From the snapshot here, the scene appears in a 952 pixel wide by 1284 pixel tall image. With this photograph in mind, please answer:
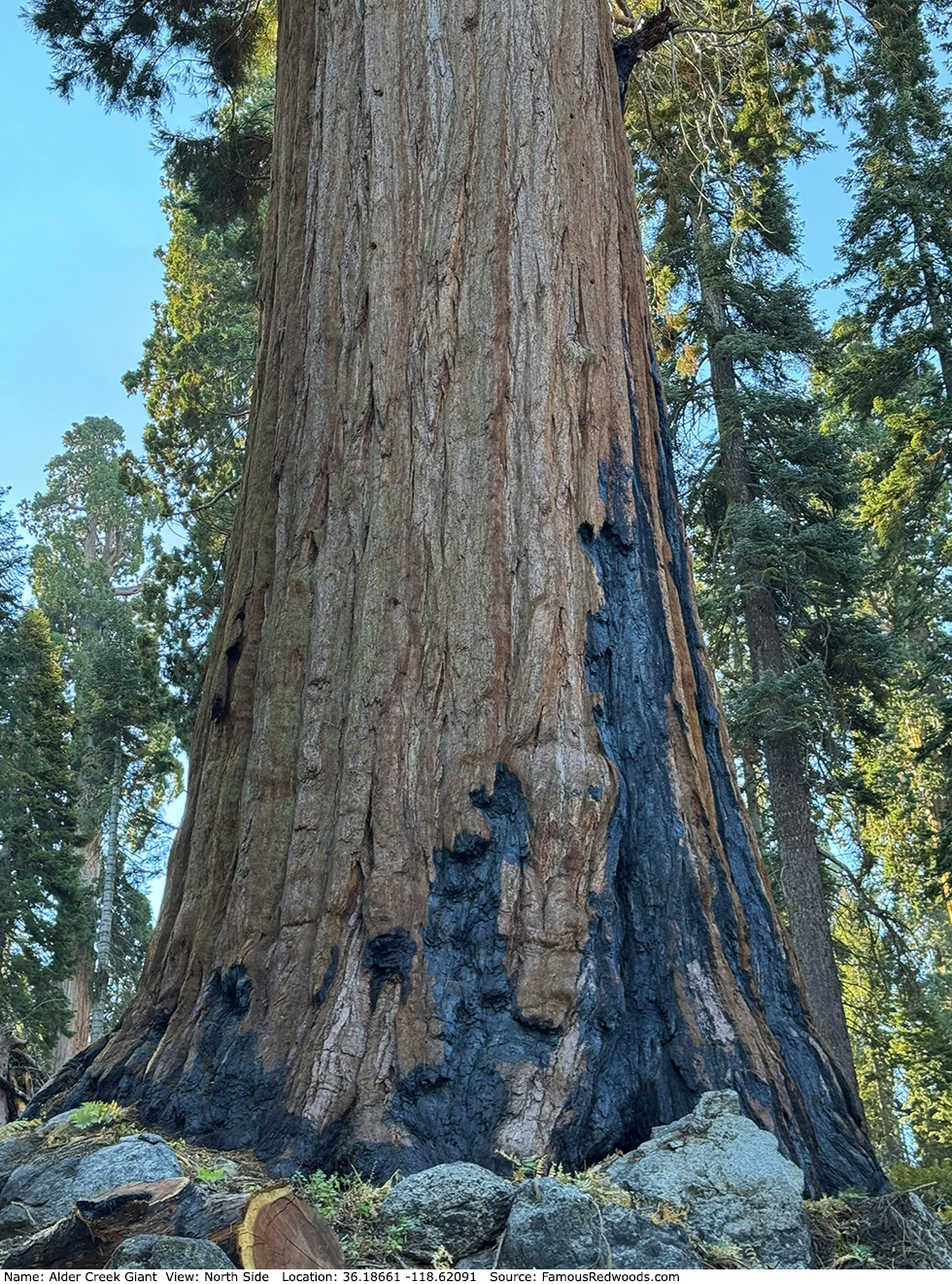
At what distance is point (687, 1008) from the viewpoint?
3498mm

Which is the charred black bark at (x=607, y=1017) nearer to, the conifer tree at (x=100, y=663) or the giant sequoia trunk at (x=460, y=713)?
the giant sequoia trunk at (x=460, y=713)

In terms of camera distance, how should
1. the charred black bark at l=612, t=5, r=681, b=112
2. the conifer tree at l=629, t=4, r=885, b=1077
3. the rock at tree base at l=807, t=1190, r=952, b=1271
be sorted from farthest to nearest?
the conifer tree at l=629, t=4, r=885, b=1077
the charred black bark at l=612, t=5, r=681, b=112
the rock at tree base at l=807, t=1190, r=952, b=1271

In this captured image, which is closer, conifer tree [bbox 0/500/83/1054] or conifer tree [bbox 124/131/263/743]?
conifer tree [bbox 124/131/263/743]

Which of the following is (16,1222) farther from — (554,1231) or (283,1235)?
(554,1231)

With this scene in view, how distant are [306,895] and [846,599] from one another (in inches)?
423

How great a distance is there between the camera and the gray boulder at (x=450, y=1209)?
2.66m

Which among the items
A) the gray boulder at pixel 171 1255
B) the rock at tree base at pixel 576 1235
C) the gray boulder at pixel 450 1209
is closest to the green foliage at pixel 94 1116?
the gray boulder at pixel 450 1209

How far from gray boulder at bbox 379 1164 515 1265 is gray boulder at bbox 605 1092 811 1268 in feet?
1.33

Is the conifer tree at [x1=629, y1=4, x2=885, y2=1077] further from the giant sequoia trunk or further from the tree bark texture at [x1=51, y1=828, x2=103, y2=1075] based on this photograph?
the tree bark texture at [x1=51, y1=828, x2=103, y2=1075]

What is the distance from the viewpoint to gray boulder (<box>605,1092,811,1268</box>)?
2803mm

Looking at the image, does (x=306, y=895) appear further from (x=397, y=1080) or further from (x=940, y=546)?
(x=940, y=546)

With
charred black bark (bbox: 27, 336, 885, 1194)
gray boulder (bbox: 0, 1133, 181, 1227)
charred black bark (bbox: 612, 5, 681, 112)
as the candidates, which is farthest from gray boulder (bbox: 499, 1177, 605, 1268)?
charred black bark (bbox: 612, 5, 681, 112)

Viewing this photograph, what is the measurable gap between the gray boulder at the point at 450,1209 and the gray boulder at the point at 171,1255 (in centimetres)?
56
